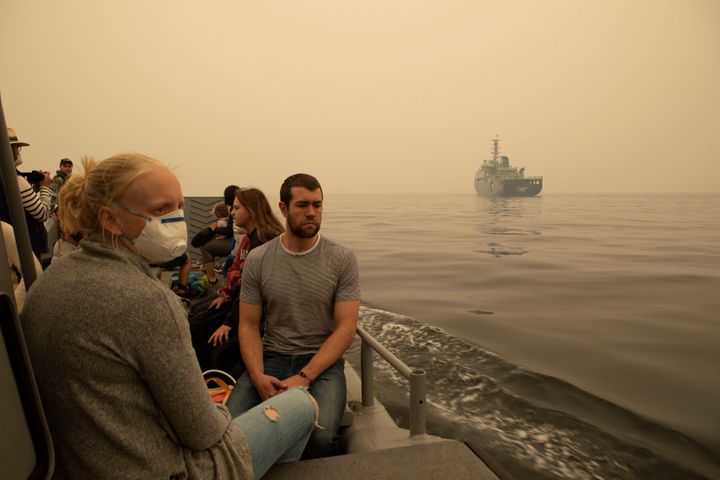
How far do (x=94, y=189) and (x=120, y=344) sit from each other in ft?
1.53

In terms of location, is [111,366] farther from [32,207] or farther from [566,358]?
[566,358]

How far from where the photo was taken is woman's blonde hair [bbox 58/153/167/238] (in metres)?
1.14

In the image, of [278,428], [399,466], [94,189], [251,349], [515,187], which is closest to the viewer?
[94,189]

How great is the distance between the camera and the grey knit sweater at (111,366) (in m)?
0.98

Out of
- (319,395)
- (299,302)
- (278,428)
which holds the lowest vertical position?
Result: (319,395)

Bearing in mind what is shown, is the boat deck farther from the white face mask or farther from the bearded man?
the white face mask

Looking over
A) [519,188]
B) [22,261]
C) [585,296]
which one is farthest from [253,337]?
[519,188]

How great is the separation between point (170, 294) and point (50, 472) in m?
0.46

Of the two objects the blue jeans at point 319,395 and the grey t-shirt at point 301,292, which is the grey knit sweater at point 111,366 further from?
the grey t-shirt at point 301,292

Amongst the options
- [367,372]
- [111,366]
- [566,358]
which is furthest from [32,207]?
[566,358]

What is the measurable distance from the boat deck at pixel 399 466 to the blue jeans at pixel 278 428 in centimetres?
8

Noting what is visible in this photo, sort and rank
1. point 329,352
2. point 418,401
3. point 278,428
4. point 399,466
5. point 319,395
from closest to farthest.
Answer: point 278,428 → point 399,466 → point 418,401 → point 319,395 → point 329,352

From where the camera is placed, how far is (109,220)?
3.79ft

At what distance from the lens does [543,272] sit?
41.3 ft
